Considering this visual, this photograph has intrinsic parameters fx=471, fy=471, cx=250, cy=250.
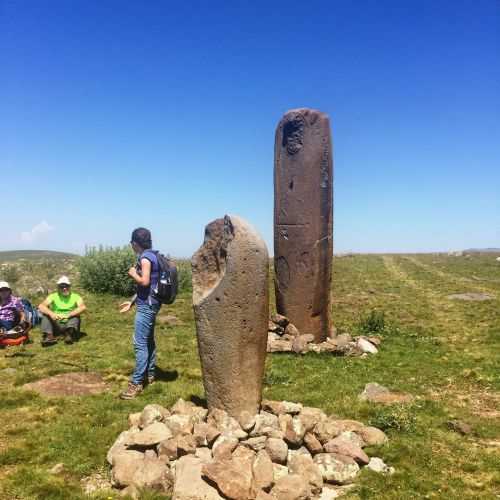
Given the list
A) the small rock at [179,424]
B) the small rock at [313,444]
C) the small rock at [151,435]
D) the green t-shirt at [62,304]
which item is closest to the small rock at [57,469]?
the small rock at [151,435]

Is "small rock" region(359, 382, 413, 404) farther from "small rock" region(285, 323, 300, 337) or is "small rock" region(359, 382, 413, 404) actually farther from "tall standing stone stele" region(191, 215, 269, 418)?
"small rock" region(285, 323, 300, 337)

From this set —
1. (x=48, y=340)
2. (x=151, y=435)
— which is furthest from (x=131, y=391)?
(x=48, y=340)

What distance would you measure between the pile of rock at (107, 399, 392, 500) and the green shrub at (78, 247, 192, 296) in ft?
36.8

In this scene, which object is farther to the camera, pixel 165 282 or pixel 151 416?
pixel 165 282

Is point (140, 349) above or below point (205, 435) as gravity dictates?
above

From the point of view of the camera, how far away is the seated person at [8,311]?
33.0 feet

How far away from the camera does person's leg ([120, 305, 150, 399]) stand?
6930mm

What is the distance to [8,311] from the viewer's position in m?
10.1

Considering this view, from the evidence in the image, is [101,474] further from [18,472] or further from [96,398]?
[96,398]

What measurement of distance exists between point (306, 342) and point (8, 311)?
21.0 ft

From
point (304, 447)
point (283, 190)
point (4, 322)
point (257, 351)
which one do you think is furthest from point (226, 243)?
point (4, 322)

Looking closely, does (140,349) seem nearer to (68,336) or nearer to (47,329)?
(68,336)

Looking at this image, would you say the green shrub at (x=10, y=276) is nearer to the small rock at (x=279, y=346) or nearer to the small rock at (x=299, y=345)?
the small rock at (x=279, y=346)

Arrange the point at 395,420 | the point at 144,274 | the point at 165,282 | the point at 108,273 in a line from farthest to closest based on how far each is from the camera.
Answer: the point at 108,273 → the point at 165,282 → the point at 144,274 → the point at 395,420
